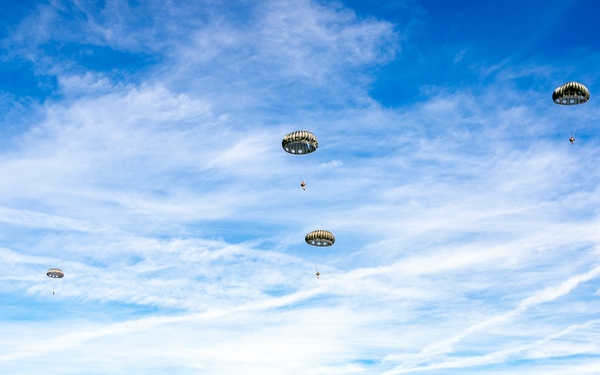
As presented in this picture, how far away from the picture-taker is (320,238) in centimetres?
10081

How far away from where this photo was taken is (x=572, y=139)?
304 ft

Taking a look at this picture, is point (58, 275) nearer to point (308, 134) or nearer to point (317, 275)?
point (317, 275)

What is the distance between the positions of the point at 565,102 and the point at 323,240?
4057 centimetres

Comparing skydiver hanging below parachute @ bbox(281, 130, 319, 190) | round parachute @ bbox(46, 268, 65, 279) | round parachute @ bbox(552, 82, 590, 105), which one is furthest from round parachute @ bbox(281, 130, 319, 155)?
round parachute @ bbox(46, 268, 65, 279)

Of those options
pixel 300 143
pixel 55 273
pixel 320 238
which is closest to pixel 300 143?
pixel 300 143

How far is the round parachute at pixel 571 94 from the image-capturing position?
91812 mm

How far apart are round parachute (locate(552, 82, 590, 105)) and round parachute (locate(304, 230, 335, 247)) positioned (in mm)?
38317

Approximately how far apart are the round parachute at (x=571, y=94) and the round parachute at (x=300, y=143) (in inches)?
1372

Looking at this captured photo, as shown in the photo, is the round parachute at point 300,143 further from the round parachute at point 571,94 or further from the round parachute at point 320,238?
the round parachute at point 571,94

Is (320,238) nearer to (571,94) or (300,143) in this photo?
(300,143)

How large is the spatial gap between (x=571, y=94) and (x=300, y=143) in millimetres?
38738

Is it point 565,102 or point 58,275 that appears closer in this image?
point 565,102

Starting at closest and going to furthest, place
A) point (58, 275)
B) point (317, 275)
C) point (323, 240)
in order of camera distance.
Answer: point (323, 240) → point (317, 275) → point (58, 275)

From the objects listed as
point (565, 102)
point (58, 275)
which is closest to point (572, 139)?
point (565, 102)
